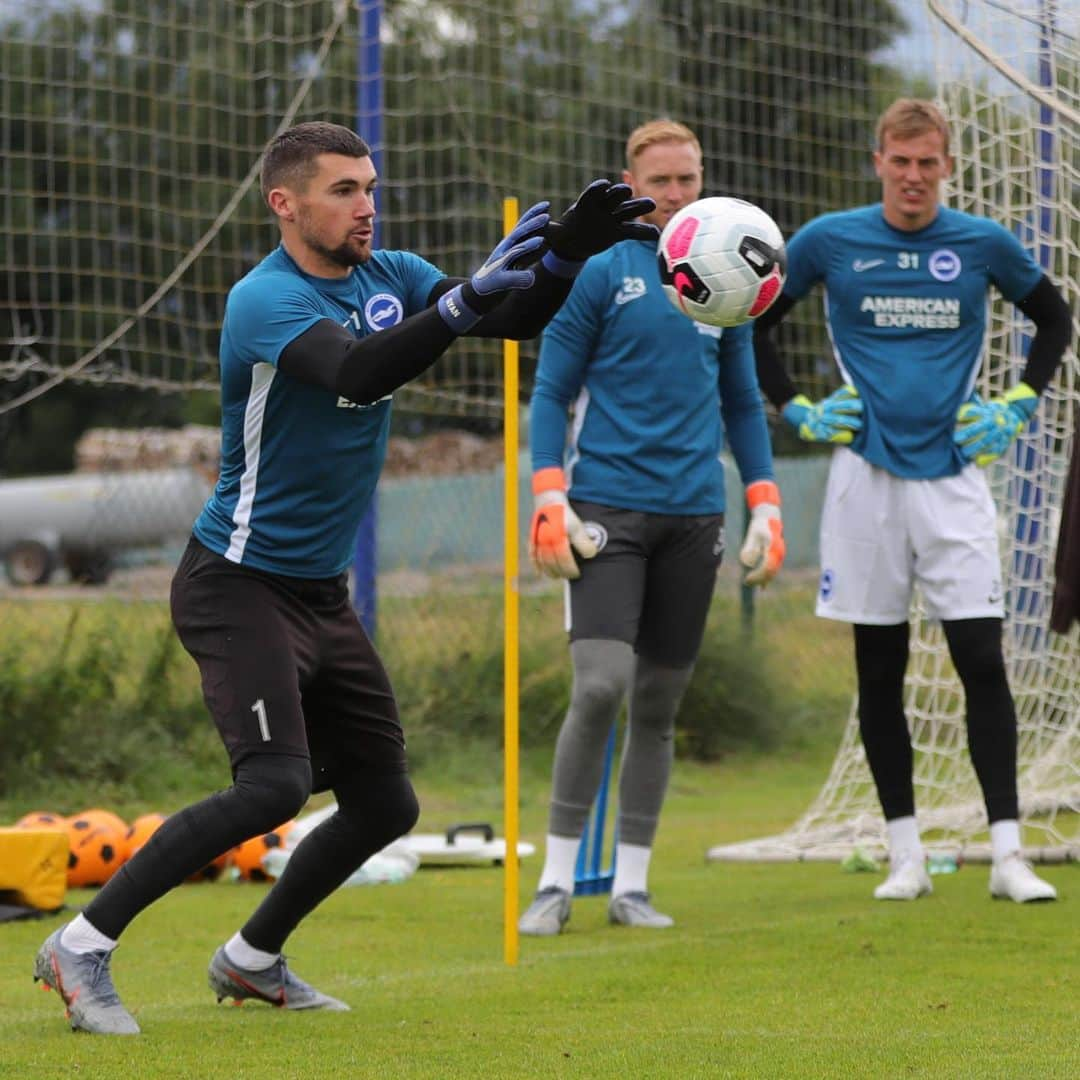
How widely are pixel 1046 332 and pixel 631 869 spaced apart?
7.35ft

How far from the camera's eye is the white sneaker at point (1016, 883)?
19.4 feet

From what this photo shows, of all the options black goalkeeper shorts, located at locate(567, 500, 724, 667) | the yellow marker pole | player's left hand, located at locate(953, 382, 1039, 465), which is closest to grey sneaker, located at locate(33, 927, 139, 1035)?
the yellow marker pole

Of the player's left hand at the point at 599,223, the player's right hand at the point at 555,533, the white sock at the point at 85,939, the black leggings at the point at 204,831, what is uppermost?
the player's left hand at the point at 599,223

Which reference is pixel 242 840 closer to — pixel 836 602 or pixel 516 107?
pixel 836 602

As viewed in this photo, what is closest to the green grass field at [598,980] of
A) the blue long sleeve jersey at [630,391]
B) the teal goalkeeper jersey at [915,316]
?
the blue long sleeve jersey at [630,391]

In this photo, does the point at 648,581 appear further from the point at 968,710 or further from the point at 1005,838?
the point at 1005,838

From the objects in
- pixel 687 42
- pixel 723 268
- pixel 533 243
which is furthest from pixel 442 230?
pixel 533 243

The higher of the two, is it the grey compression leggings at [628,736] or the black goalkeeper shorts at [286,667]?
the black goalkeeper shorts at [286,667]

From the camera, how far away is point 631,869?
6027 millimetres

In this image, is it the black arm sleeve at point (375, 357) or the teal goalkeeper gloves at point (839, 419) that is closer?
the black arm sleeve at point (375, 357)

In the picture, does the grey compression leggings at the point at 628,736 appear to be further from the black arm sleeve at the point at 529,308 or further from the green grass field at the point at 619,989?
the black arm sleeve at the point at 529,308

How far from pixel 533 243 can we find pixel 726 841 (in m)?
4.69

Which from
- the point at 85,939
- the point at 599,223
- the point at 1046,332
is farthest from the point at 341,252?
the point at 1046,332

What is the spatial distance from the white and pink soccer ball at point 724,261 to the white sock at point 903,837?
79.7 inches
